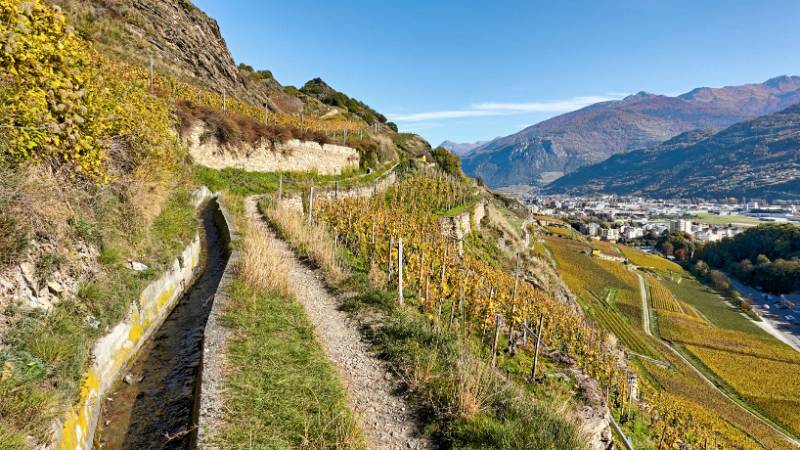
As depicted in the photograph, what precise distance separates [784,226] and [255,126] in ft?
532

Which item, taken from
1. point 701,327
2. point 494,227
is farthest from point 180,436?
point 701,327

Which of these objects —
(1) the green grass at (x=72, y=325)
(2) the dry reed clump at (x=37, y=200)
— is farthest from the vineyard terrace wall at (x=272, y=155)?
(2) the dry reed clump at (x=37, y=200)

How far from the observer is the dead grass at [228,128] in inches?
866

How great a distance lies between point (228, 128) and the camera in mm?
23875

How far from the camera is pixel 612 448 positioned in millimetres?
8000

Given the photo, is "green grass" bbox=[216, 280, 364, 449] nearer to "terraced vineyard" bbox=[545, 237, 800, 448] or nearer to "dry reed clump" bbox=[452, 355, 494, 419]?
"dry reed clump" bbox=[452, 355, 494, 419]

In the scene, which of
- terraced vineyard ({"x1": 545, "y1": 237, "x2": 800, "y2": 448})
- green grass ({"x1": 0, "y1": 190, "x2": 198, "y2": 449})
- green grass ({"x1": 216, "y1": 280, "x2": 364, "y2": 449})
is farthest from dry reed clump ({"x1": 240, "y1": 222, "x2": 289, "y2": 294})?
terraced vineyard ({"x1": 545, "y1": 237, "x2": 800, "y2": 448})

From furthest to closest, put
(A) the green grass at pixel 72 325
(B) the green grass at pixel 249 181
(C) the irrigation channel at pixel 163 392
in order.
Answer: (B) the green grass at pixel 249 181 < (C) the irrigation channel at pixel 163 392 < (A) the green grass at pixel 72 325

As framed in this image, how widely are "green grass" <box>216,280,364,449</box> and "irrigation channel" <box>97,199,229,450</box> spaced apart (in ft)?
1.66

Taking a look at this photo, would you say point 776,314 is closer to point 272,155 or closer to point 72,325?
point 272,155

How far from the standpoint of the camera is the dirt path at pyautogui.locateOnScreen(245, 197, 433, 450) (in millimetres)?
4930

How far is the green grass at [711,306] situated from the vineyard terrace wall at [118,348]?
87.5 m

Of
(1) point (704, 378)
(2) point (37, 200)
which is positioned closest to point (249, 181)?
(2) point (37, 200)

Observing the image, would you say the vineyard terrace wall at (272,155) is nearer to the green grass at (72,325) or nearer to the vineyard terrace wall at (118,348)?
the vineyard terrace wall at (118,348)
